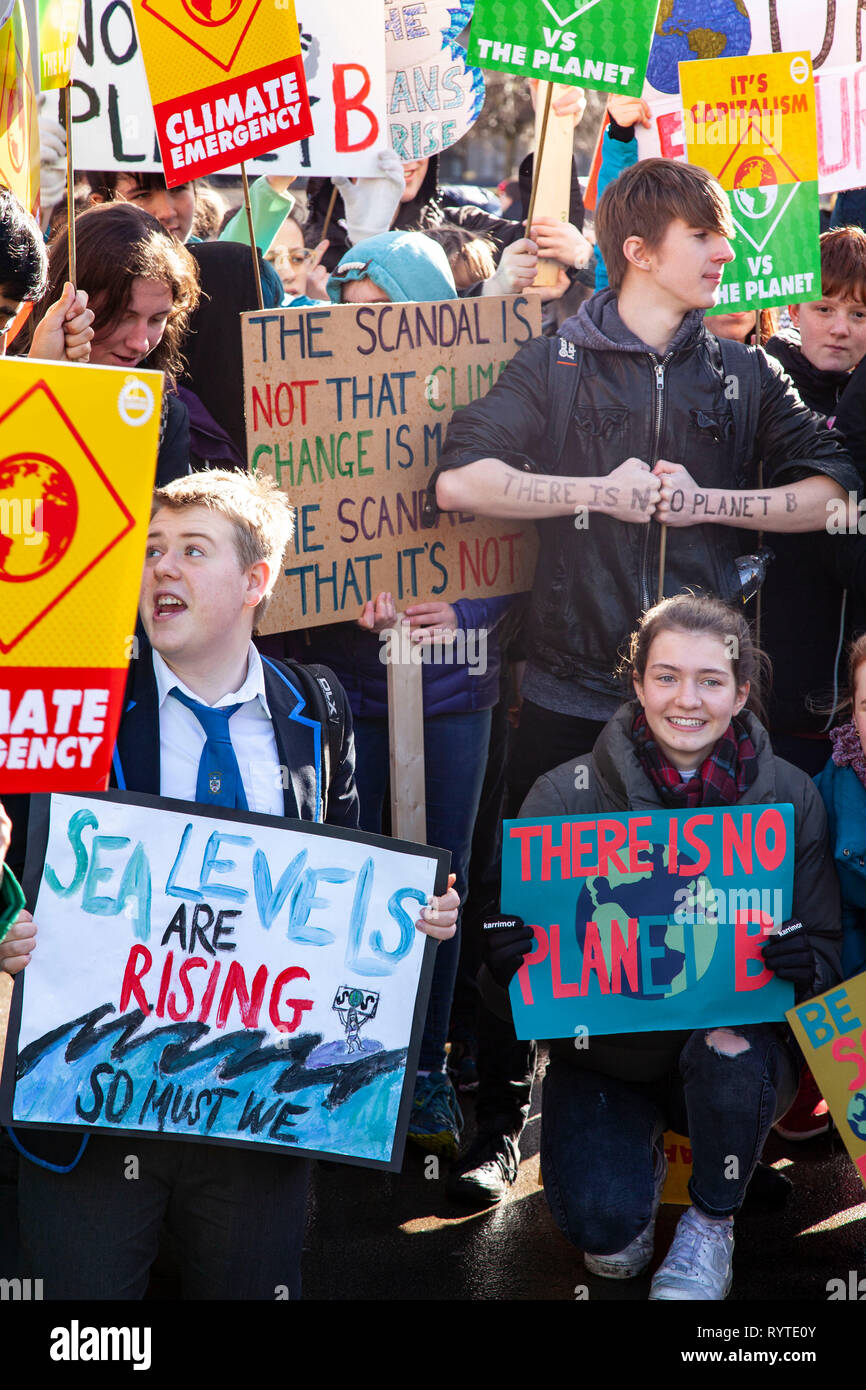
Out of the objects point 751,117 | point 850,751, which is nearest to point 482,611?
point 850,751

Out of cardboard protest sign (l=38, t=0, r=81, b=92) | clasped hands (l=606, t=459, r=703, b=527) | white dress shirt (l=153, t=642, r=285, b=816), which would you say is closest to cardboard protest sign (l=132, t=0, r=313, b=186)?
cardboard protest sign (l=38, t=0, r=81, b=92)

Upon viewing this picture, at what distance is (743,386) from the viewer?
Result: 3.44 metres

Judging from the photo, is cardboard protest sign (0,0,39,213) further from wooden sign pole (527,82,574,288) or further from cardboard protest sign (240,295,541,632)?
wooden sign pole (527,82,574,288)

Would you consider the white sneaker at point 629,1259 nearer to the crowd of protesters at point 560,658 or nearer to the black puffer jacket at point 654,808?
the crowd of protesters at point 560,658

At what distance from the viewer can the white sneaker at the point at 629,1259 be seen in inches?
121

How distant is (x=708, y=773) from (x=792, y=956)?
42 centimetres

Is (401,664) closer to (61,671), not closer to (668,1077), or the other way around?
(668,1077)

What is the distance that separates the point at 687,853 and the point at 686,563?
0.78 m

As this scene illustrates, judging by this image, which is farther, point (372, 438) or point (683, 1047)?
point (372, 438)

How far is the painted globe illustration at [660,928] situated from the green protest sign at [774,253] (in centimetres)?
169

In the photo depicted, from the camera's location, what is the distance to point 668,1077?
3.16m

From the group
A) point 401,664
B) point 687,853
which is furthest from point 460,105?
point 687,853

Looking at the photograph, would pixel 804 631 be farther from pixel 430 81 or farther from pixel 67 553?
pixel 67 553

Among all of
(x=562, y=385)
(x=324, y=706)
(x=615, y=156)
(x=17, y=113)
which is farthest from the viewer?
(x=615, y=156)
